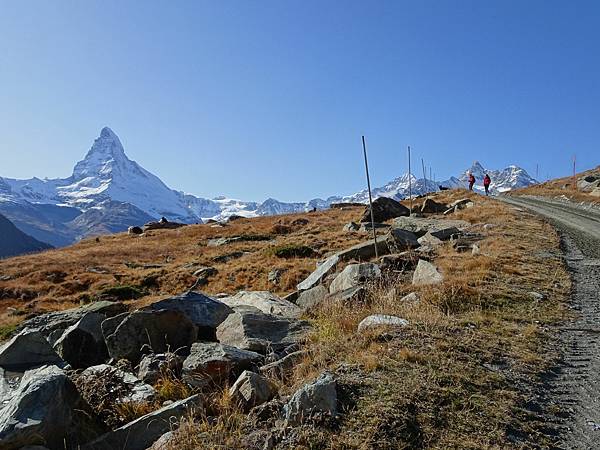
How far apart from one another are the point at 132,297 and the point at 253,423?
771 inches

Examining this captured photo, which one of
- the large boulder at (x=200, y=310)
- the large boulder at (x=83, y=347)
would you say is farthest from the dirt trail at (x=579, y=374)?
the large boulder at (x=83, y=347)

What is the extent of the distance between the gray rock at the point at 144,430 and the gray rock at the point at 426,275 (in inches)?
260

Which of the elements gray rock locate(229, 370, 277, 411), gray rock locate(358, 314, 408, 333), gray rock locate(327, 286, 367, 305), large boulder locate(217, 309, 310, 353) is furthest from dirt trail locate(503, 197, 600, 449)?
large boulder locate(217, 309, 310, 353)

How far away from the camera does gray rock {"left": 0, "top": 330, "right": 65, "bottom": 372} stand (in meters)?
7.73

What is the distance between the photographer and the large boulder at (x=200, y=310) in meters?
9.48

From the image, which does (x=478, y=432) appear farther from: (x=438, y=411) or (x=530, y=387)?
(x=530, y=387)

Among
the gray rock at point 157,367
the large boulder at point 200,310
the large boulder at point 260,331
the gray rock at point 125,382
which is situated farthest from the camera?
the large boulder at point 200,310

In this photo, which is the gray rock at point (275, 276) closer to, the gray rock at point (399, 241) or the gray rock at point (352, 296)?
the gray rock at point (399, 241)

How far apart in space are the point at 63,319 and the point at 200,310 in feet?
17.6

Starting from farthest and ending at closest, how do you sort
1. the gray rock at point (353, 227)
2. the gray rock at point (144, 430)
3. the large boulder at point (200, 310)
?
1. the gray rock at point (353, 227)
2. the large boulder at point (200, 310)
3. the gray rock at point (144, 430)

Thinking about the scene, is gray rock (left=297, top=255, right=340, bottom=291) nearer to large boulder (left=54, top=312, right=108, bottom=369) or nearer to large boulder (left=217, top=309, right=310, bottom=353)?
large boulder (left=217, top=309, right=310, bottom=353)

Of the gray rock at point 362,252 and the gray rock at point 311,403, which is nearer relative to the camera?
the gray rock at point 311,403

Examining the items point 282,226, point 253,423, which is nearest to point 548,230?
point 253,423

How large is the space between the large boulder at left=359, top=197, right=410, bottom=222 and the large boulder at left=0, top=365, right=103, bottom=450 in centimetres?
2850
